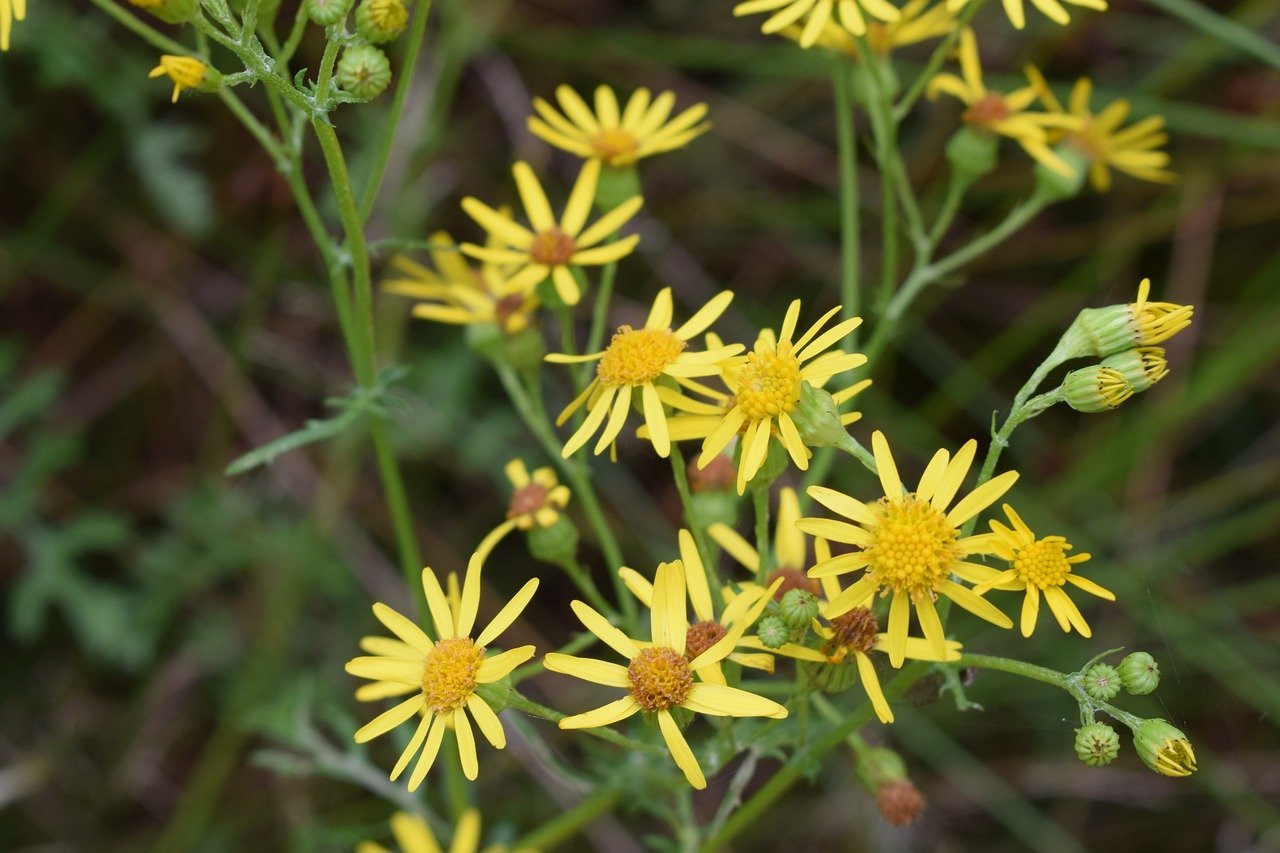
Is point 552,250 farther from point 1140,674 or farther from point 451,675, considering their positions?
point 1140,674

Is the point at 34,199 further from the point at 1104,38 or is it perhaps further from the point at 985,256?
the point at 1104,38

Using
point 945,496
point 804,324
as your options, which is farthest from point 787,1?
point 804,324

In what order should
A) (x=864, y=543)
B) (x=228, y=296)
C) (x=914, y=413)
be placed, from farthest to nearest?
(x=228, y=296) → (x=914, y=413) → (x=864, y=543)

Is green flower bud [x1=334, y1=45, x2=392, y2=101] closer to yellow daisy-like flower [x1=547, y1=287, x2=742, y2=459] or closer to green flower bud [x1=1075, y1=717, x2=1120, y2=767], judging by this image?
yellow daisy-like flower [x1=547, y1=287, x2=742, y2=459]

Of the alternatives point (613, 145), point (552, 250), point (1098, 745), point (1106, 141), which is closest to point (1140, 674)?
point (1098, 745)

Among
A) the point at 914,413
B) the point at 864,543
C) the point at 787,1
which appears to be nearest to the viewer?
the point at 864,543
